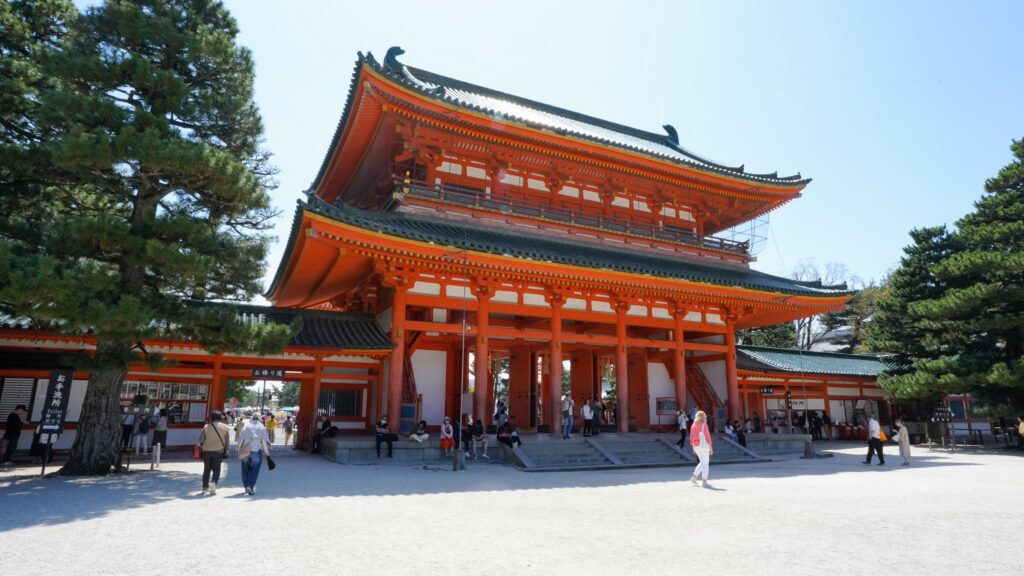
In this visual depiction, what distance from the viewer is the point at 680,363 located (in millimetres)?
18625

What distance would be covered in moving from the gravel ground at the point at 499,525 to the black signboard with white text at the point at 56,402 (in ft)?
3.58

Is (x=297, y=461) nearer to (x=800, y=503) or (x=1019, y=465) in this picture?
(x=800, y=503)

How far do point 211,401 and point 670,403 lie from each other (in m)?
15.2

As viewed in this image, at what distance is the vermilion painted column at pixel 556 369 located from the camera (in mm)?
16234

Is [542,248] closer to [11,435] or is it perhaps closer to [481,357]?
[481,357]

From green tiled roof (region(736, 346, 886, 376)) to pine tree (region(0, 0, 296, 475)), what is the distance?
20692 millimetres

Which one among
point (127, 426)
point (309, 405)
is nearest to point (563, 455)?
point (309, 405)

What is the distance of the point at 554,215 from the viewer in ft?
61.8

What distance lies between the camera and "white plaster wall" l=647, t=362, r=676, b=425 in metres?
20.8

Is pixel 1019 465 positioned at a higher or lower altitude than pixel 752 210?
lower

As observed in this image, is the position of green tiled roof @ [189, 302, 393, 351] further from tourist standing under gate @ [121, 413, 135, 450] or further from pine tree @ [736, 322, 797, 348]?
pine tree @ [736, 322, 797, 348]

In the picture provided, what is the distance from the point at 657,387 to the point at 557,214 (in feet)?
26.8

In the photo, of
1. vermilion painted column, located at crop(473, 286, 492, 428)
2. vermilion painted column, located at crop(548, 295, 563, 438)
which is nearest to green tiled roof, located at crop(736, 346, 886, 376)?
vermilion painted column, located at crop(548, 295, 563, 438)

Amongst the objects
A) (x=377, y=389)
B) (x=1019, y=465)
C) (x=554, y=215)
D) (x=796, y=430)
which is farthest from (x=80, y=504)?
(x=796, y=430)
